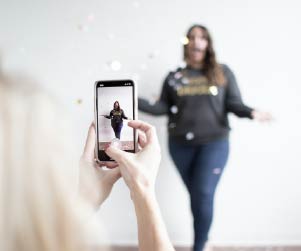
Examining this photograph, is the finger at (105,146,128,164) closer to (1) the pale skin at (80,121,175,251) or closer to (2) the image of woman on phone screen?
(1) the pale skin at (80,121,175,251)

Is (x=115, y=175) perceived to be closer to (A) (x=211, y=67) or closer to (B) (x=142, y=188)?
(B) (x=142, y=188)

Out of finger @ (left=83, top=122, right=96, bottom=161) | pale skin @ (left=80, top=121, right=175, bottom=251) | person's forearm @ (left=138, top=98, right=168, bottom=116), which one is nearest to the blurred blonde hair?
pale skin @ (left=80, top=121, right=175, bottom=251)

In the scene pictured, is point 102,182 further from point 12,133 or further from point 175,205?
point 175,205

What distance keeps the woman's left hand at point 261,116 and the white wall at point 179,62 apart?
0.04 m

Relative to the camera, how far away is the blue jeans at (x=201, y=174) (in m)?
2.04

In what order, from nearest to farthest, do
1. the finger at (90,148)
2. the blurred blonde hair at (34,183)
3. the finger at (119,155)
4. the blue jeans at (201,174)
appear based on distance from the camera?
the blurred blonde hair at (34,183)
the finger at (119,155)
the finger at (90,148)
the blue jeans at (201,174)

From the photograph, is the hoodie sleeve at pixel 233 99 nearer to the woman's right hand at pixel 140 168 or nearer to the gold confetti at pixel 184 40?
the gold confetti at pixel 184 40

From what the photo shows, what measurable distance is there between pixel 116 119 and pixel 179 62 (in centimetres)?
113

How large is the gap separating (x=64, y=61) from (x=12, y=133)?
1817 millimetres

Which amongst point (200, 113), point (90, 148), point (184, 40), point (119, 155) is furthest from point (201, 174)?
point (119, 155)

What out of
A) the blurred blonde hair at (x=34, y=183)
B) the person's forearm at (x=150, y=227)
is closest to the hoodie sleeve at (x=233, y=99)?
the person's forearm at (x=150, y=227)

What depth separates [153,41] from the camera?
2105 millimetres

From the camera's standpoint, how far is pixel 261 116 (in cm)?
209

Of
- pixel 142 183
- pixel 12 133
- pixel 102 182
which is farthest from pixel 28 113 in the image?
pixel 102 182
